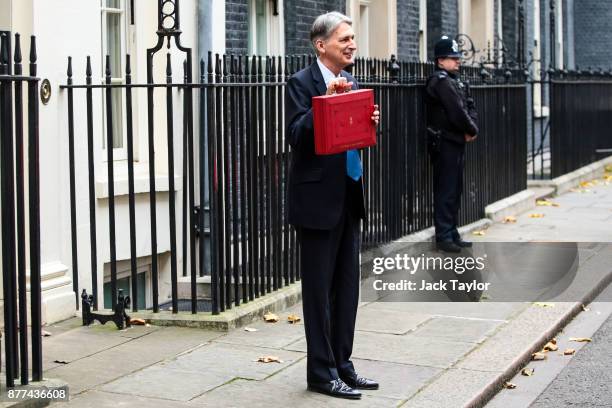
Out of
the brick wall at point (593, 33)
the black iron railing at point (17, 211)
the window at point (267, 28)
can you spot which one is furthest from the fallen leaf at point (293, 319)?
the brick wall at point (593, 33)

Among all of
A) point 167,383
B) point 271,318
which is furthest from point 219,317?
point 167,383

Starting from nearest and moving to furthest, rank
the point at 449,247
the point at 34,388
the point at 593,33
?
1. the point at 34,388
2. the point at 449,247
3. the point at 593,33

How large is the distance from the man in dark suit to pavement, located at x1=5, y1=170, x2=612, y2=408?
230 millimetres

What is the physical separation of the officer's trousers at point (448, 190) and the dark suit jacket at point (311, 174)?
5241 millimetres

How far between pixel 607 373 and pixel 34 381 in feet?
11.2

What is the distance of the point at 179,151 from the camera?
1048 centimetres

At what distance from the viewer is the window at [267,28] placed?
503 inches

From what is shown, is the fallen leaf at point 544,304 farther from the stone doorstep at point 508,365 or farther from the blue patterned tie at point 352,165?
the blue patterned tie at point 352,165

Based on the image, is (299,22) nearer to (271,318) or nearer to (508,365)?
(271,318)

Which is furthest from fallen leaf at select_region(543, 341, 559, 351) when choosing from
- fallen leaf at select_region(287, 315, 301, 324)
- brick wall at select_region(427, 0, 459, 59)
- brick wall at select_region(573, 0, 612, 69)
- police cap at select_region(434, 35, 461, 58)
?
brick wall at select_region(573, 0, 612, 69)

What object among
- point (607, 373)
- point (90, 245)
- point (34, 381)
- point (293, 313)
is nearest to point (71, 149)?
point (90, 245)

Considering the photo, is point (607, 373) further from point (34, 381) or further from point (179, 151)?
point (179, 151)
